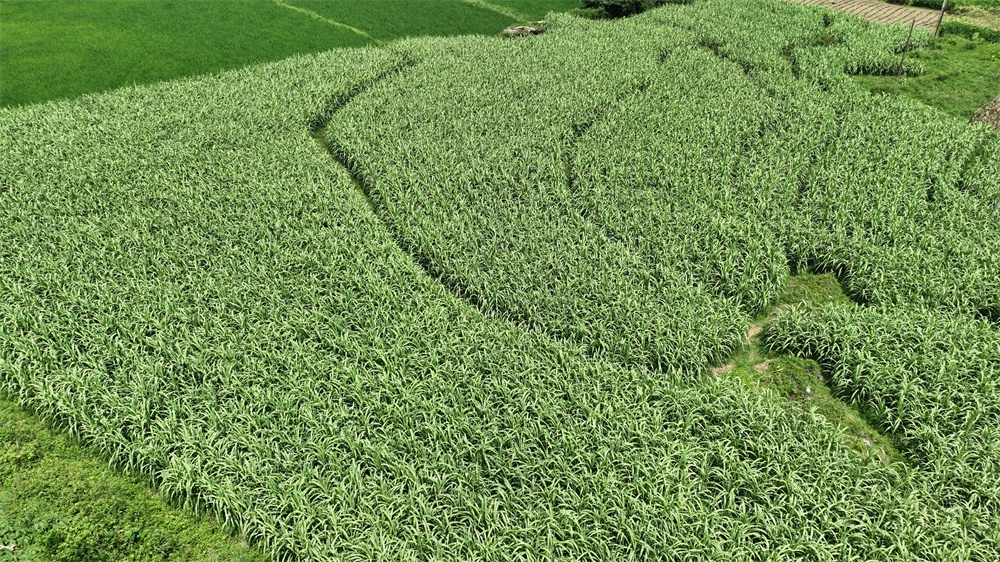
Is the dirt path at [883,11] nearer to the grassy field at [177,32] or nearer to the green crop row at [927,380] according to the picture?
the grassy field at [177,32]

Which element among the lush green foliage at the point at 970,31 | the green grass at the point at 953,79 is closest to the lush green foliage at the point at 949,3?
the lush green foliage at the point at 970,31

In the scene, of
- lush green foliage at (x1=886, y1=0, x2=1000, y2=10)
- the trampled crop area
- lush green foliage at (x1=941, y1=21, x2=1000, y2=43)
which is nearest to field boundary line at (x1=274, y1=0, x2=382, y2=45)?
the trampled crop area

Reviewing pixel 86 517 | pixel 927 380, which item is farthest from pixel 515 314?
pixel 86 517

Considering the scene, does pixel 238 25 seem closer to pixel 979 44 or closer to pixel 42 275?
pixel 42 275

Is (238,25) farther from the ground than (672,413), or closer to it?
farther from the ground

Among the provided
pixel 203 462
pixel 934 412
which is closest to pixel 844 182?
pixel 934 412
